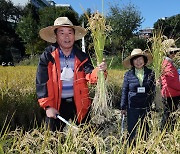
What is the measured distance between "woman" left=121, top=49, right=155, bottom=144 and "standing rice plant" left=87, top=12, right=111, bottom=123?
0.81m

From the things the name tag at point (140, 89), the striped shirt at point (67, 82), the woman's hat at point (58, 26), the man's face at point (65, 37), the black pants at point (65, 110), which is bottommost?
the black pants at point (65, 110)

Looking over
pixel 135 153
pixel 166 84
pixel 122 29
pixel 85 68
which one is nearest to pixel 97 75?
pixel 85 68

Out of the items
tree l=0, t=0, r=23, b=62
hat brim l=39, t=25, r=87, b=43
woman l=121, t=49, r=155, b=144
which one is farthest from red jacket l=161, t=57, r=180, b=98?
tree l=0, t=0, r=23, b=62

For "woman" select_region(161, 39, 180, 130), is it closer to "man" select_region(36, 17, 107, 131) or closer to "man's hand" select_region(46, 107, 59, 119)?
"man" select_region(36, 17, 107, 131)

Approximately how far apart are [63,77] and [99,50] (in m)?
0.34

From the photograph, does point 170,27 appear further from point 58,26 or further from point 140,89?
point 58,26

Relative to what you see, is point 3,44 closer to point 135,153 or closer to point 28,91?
point 28,91

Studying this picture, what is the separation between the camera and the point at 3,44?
30672 mm

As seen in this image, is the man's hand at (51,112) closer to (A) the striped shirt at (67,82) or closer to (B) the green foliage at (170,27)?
(A) the striped shirt at (67,82)

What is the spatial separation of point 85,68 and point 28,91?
2.21m

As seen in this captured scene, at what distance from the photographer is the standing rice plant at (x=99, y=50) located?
2.42 metres

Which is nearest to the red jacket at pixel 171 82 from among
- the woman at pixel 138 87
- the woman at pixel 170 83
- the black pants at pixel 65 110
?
the woman at pixel 170 83

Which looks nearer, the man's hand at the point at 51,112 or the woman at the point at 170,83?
the man's hand at the point at 51,112

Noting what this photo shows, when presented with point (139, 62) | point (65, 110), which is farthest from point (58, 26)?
point (139, 62)
